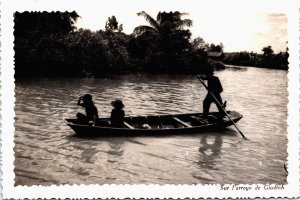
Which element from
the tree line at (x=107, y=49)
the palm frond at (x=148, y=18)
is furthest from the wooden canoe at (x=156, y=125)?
the tree line at (x=107, y=49)

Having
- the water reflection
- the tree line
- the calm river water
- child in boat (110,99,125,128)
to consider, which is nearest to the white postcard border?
the calm river water

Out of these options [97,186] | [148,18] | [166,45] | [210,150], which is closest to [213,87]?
[210,150]

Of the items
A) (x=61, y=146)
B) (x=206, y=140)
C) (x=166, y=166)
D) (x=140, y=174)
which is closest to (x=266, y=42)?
(x=206, y=140)

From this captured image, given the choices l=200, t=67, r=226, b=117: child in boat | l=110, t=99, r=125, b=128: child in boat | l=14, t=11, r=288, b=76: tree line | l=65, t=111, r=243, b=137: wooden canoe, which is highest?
l=14, t=11, r=288, b=76: tree line

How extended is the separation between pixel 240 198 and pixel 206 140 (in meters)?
2.39

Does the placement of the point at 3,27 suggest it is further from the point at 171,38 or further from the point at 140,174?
the point at 171,38

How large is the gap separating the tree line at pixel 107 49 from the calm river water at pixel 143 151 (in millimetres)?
2476

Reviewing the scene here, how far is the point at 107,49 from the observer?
15805 millimetres

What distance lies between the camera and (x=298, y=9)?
20.7ft

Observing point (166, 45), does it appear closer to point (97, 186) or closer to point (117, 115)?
point (117, 115)

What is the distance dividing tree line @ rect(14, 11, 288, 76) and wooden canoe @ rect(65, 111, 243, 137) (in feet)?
14.2

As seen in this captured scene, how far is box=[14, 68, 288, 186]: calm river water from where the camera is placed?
6.11 m

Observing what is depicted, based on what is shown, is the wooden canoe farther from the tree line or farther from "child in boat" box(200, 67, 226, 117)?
the tree line

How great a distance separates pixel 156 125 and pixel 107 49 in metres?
7.64
